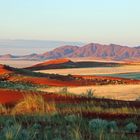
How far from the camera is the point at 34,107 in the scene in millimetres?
19172

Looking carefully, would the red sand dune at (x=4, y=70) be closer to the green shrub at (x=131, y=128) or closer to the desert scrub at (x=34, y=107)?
the desert scrub at (x=34, y=107)

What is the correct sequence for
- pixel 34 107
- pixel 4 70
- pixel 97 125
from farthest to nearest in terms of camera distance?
pixel 4 70 < pixel 34 107 < pixel 97 125

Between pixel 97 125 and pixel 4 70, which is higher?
pixel 97 125

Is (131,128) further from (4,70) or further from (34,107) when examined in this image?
(4,70)

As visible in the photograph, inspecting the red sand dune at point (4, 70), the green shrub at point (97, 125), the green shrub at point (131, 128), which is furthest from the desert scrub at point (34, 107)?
the red sand dune at point (4, 70)

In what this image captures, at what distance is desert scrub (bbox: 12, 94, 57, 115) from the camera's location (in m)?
18.1

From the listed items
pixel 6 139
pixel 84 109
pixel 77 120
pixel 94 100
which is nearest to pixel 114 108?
pixel 84 109

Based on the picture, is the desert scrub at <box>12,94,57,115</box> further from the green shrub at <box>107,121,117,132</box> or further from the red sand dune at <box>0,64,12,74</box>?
the red sand dune at <box>0,64,12,74</box>

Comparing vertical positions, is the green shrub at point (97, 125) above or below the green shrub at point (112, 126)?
above

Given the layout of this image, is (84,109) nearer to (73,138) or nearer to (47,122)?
(47,122)

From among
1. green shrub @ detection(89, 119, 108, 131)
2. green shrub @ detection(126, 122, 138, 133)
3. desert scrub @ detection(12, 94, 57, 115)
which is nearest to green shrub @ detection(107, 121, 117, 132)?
green shrub @ detection(89, 119, 108, 131)

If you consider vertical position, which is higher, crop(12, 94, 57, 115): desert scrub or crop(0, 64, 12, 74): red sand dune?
crop(12, 94, 57, 115): desert scrub

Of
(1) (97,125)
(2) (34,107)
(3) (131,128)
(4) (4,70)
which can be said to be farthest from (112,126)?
(4) (4,70)

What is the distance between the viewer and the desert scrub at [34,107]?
18.1m
